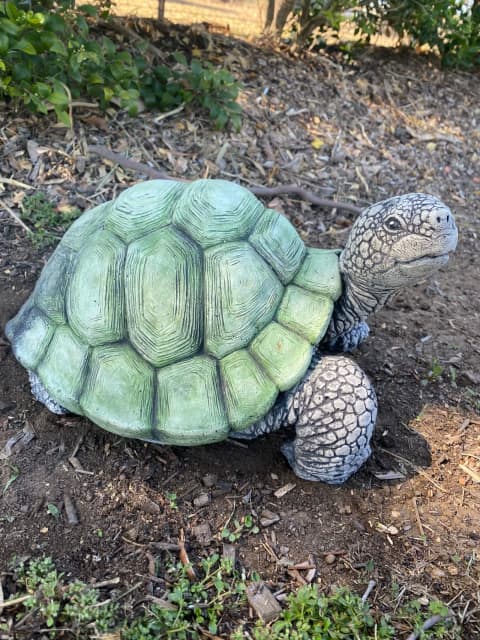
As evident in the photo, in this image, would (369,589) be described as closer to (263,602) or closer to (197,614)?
(263,602)

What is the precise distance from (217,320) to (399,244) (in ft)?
3.14

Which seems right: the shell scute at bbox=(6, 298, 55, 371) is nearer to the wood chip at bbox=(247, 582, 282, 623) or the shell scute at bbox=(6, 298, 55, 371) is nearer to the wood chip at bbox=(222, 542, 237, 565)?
the wood chip at bbox=(222, 542, 237, 565)

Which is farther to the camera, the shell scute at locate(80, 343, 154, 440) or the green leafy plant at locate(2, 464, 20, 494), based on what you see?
the green leafy plant at locate(2, 464, 20, 494)

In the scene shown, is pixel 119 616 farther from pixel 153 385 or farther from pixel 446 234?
pixel 446 234

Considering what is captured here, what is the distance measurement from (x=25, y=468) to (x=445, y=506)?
7.19 ft

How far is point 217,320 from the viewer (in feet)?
8.93

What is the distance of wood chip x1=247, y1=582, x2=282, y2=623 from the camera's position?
2.41 meters

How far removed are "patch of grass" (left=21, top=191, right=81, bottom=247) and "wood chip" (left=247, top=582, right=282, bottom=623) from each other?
291 cm

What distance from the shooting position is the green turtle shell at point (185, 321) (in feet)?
8.79

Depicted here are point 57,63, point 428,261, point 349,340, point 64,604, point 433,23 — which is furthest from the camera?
point 433,23

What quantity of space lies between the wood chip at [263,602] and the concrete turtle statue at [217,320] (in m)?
0.64

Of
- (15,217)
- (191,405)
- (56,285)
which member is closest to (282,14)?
(15,217)

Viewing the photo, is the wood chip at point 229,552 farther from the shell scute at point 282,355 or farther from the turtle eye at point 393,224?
the turtle eye at point 393,224

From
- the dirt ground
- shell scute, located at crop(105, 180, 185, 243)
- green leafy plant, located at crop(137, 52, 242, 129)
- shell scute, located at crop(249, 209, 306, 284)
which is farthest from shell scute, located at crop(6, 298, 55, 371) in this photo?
green leafy plant, located at crop(137, 52, 242, 129)
